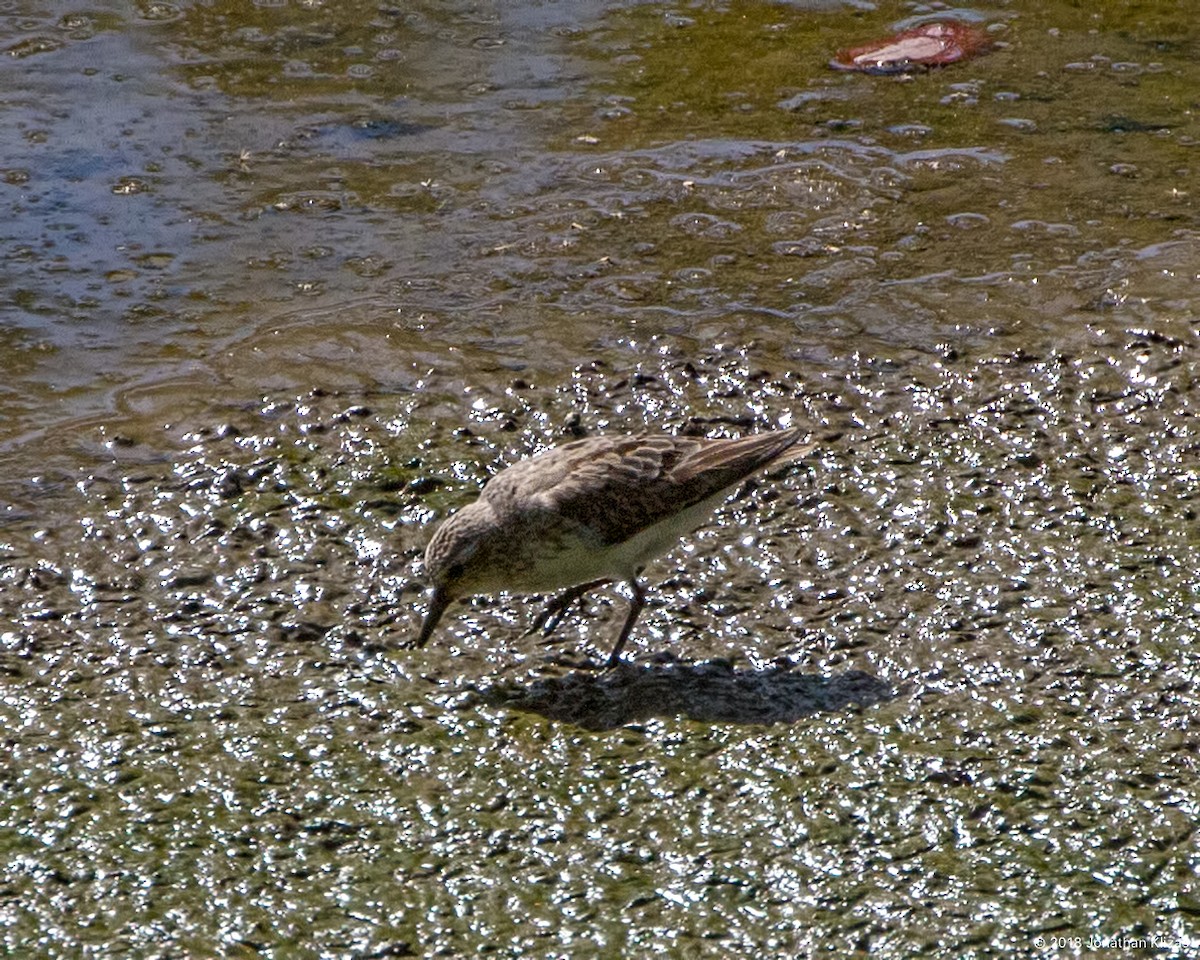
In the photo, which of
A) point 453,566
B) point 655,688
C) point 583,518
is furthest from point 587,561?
point 655,688

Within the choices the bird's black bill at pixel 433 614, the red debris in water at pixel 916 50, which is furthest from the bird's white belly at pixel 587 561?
the red debris in water at pixel 916 50

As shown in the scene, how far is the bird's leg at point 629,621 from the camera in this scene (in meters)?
5.47

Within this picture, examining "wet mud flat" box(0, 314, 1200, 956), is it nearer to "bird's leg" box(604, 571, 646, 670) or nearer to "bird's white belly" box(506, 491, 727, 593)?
"bird's leg" box(604, 571, 646, 670)

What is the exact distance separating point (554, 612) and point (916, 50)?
599 cm

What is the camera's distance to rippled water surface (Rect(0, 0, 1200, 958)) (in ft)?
14.6

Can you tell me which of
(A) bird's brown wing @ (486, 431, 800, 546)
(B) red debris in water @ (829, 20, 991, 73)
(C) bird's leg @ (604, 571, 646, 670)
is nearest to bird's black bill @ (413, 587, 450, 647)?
(A) bird's brown wing @ (486, 431, 800, 546)

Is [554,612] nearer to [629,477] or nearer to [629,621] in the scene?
[629,621]

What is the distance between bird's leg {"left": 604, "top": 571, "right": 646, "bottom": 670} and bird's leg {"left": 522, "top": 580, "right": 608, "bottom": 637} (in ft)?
0.77

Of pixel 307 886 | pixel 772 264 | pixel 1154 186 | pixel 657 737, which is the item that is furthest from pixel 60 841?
pixel 1154 186

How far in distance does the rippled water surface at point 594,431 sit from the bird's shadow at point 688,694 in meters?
0.02

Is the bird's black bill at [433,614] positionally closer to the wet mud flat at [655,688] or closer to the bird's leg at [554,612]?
the wet mud flat at [655,688]

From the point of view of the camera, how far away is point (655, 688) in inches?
209

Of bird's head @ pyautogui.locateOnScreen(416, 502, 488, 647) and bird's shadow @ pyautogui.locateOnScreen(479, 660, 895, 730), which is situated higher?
bird's head @ pyautogui.locateOnScreen(416, 502, 488, 647)

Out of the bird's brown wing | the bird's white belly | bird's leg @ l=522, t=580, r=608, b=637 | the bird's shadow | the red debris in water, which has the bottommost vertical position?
bird's leg @ l=522, t=580, r=608, b=637
